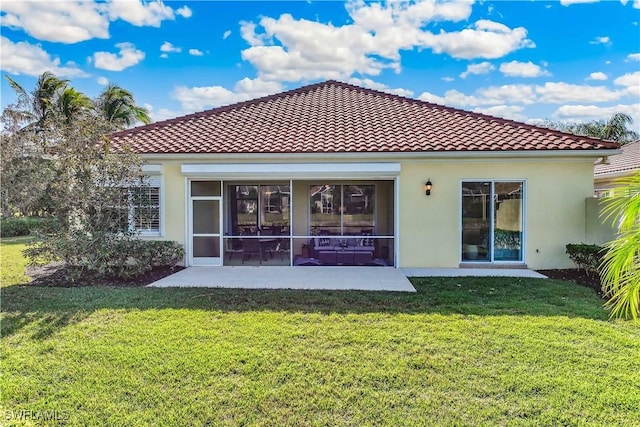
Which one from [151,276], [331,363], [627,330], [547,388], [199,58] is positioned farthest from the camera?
[199,58]

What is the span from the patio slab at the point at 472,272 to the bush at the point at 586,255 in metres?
1.25

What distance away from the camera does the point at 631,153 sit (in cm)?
2106

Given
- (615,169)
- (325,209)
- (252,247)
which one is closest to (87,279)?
(252,247)

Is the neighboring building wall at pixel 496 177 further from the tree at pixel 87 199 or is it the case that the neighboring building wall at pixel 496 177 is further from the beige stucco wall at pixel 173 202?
the tree at pixel 87 199

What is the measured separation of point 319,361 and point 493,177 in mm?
9315

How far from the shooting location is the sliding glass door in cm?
1195

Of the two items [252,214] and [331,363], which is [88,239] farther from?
[331,363]

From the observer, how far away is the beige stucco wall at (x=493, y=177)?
11750 mm

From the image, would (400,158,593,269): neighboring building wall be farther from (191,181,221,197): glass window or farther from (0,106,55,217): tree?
(0,106,55,217): tree

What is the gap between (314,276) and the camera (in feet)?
35.5

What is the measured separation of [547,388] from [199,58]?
1745cm

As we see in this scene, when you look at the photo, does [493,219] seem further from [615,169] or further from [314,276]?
[615,169]

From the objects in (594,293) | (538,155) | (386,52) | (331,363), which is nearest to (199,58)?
(386,52)

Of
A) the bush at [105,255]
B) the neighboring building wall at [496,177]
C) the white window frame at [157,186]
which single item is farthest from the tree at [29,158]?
the neighboring building wall at [496,177]
